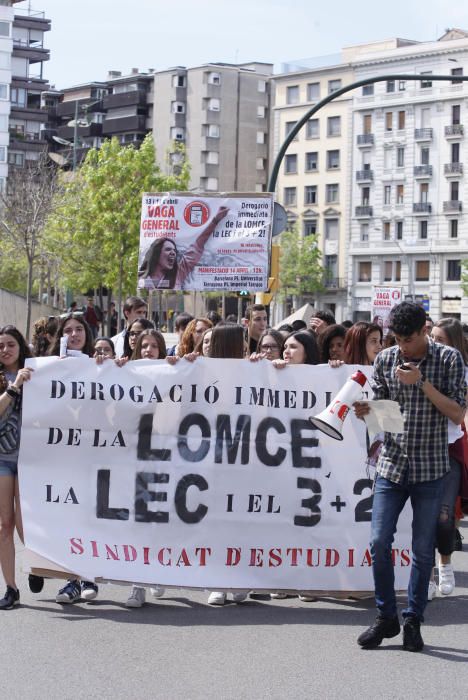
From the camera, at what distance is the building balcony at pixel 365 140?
9750 cm

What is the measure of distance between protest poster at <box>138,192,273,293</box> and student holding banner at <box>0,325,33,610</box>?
312 inches

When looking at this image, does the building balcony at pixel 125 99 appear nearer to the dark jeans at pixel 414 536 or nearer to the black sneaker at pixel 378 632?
the dark jeans at pixel 414 536

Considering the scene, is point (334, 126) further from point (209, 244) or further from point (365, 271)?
point (209, 244)

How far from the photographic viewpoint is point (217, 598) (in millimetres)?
8602

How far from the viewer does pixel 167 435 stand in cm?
869

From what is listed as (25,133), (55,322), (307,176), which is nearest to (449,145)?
(307,176)

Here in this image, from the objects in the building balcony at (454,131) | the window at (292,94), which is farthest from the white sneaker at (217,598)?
the window at (292,94)

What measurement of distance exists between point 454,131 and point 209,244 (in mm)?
78345

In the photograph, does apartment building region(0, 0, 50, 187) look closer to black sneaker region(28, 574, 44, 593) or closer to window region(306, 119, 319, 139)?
window region(306, 119, 319, 139)

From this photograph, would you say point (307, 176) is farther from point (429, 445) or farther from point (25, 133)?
point (429, 445)

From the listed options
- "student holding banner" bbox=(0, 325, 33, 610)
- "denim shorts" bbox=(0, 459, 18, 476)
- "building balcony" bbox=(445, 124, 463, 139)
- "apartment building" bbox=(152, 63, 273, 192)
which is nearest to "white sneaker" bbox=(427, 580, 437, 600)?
"student holding banner" bbox=(0, 325, 33, 610)

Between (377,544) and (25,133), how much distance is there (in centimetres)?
12376

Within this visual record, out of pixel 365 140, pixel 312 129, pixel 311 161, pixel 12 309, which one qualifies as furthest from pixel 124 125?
pixel 12 309

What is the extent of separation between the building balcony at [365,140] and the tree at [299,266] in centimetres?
773
